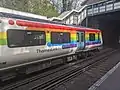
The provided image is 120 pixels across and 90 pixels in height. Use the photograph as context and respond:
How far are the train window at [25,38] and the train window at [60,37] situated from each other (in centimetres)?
125

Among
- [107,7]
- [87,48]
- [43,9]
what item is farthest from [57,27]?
[43,9]

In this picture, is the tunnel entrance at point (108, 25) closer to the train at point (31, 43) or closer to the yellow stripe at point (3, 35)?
the train at point (31, 43)

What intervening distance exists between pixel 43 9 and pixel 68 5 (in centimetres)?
1056

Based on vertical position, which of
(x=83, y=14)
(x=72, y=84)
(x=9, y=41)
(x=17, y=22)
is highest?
(x=83, y=14)

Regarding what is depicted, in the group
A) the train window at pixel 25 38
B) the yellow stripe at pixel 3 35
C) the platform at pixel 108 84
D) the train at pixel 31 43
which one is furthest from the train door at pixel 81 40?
the yellow stripe at pixel 3 35

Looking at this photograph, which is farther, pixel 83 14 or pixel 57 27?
pixel 83 14

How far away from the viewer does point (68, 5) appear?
53062 millimetres

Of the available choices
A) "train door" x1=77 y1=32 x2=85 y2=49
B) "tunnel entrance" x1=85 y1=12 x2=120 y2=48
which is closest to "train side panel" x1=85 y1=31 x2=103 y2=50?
"train door" x1=77 y1=32 x2=85 y2=49

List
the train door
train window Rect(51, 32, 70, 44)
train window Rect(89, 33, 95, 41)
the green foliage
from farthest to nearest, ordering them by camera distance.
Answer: the green foliage
train window Rect(89, 33, 95, 41)
the train door
train window Rect(51, 32, 70, 44)

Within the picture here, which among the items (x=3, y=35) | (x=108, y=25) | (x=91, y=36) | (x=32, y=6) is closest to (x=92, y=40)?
(x=91, y=36)

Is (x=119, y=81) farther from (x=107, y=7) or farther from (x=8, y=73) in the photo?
(x=107, y=7)

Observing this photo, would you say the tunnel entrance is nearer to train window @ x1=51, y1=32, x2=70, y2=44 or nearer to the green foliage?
the green foliage

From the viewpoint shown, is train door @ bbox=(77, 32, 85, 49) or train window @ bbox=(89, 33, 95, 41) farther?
train window @ bbox=(89, 33, 95, 41)

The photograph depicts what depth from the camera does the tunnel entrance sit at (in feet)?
138
